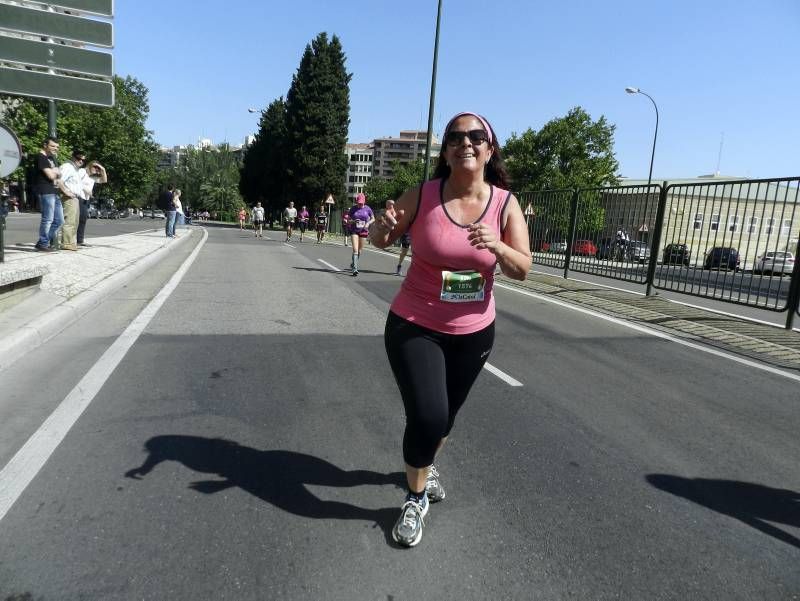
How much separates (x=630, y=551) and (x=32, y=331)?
537 centimetres

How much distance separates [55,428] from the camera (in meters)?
3.48

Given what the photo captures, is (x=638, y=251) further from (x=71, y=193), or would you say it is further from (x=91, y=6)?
(x=91, y=6)

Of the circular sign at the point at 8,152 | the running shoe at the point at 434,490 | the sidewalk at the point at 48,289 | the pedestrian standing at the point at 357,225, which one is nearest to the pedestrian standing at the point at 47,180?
the sidewalk at the point at 48,289

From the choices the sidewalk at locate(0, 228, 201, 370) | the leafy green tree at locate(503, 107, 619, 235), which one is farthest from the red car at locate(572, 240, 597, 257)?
the leafy green tree at locate(503, 107, 619, 235)

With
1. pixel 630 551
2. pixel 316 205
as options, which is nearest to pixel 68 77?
pixel 630 551

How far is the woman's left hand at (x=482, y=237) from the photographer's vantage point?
2.25m

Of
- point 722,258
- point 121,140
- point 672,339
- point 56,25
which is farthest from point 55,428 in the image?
point 121,140

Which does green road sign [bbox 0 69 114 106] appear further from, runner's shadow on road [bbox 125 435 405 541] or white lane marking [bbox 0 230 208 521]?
runner's shadow on road [bbox 125 435 405 541]

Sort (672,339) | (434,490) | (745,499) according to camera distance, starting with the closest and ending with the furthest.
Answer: (434,490) → (745,499) → (672,339)

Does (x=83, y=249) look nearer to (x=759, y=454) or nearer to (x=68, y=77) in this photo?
(x=68, y=77)

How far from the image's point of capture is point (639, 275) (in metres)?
11.0

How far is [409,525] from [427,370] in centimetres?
69

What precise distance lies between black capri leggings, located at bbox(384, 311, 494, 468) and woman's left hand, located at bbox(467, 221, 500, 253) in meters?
0.44

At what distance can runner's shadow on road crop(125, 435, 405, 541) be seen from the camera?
8.93 feet
